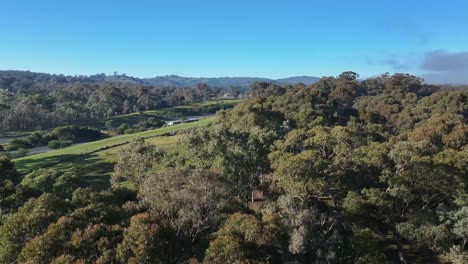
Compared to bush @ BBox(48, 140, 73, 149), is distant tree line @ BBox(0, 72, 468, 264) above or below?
above

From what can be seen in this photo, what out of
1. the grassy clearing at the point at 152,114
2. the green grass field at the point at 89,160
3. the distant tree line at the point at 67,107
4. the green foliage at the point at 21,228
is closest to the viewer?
the green foliage at the point at 21,228

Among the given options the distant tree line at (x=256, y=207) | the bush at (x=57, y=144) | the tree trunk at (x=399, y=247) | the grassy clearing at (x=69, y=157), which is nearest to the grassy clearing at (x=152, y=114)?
the bush at (x=57, y=144)

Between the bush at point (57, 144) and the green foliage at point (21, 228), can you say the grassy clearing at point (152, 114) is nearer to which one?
the bush at point (57, 144)

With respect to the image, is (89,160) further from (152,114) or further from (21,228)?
(152,114)

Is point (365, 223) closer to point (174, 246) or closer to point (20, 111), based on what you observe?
point (174, 246)

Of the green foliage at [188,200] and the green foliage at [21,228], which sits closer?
the green foliage at [21,228]

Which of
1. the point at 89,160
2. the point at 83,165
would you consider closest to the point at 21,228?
the point at 83,165

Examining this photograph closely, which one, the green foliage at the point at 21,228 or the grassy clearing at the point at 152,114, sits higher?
the green foliage at the point at 21,228

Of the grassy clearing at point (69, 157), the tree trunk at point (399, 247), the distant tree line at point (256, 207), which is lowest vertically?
the grassy clearing at point (69, 157)

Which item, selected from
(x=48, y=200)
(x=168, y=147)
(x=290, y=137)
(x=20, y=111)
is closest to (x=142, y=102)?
(x=20, y=111)

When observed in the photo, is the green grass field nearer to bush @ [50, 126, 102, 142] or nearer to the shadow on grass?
the shadow on grass

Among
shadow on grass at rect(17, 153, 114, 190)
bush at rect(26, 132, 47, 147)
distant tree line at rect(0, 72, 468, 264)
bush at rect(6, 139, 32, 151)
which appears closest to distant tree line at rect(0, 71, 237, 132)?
bush at rect(26, 132, 47, 147)
